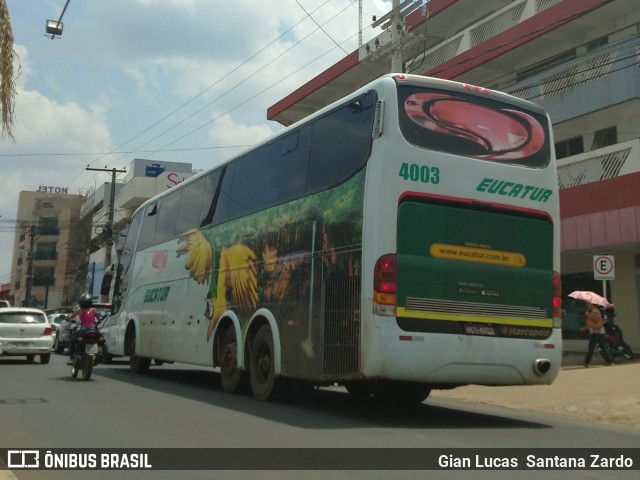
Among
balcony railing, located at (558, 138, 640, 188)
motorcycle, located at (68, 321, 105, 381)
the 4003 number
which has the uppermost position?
Answer: balcony railing, located at (558, 138, 640, 188)

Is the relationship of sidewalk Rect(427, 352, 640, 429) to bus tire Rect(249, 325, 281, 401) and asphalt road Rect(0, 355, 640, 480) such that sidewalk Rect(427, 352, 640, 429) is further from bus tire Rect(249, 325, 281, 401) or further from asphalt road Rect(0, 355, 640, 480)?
bus tire Rect(249, 325, 281, 401)

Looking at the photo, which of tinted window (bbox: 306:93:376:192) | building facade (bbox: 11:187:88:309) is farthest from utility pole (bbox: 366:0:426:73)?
building facade (bbox: 11:187:88:309)

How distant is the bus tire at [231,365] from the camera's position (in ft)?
38.6

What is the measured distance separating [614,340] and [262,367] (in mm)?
10788

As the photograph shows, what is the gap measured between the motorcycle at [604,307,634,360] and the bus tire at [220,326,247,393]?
10188 millimetres

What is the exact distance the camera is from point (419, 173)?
8.70 m

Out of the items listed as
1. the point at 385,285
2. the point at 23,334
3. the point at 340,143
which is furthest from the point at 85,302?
the point at 385,285

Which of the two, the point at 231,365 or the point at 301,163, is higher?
the point at 301,163

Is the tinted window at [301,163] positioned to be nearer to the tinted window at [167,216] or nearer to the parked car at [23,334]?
the tinted window at [167,216]

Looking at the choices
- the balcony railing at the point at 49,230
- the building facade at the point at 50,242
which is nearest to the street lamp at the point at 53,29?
the building facade at the point at 50,242

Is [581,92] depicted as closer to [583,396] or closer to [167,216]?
[583,396]

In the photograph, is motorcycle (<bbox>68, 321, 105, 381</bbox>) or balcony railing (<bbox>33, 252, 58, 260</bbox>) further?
balcony railing (<bbox>33, 252, 58, 260</bbox>)

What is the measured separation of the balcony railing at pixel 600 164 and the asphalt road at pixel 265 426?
9667mm

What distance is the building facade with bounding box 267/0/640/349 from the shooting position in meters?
19.0
